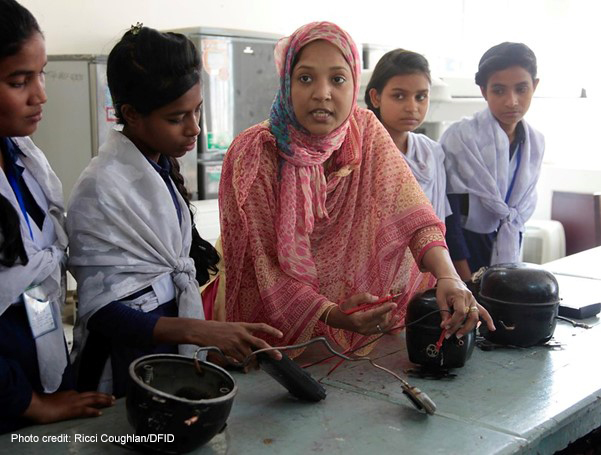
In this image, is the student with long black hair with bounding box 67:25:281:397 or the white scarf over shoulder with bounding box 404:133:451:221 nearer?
the student with long black hair with bounding box 67:25:281:397

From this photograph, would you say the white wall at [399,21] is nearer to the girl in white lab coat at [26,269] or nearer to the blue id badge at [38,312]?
the girl in white lab coat at [26,269]

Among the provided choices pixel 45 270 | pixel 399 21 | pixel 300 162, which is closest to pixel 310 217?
pixel 300 162

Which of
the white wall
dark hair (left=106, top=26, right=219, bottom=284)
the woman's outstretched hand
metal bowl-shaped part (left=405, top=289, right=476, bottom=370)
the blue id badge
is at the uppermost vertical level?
the white wall

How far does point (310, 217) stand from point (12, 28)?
846mm

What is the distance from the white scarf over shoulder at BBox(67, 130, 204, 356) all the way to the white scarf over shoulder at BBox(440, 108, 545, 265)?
4.95 feet

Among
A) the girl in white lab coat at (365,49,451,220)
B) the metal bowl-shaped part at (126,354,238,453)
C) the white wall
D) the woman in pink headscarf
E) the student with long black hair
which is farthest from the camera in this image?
the white wall

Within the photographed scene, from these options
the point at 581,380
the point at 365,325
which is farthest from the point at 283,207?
the point at 581,380

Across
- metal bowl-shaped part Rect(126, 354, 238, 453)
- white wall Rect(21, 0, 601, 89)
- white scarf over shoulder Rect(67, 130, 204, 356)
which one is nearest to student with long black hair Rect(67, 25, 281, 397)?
white scarf over shoulder Rect(67, 130, 204, 356)

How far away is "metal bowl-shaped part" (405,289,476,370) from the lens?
1723mm

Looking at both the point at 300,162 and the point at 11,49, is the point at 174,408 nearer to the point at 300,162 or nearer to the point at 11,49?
the point at 11,49

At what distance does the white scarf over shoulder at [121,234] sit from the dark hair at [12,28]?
0.30 m

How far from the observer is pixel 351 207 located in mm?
2018

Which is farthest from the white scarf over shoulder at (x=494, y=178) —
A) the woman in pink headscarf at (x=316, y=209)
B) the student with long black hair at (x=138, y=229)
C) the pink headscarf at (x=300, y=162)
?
the student with long black hair at (x=138, y=229)

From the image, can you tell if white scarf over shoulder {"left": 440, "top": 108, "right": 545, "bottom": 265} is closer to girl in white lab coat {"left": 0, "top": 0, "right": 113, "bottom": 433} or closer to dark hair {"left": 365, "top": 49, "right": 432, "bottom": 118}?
dark hair {"left": 365, "top": 49, "right": 432, "bottom": 118}
